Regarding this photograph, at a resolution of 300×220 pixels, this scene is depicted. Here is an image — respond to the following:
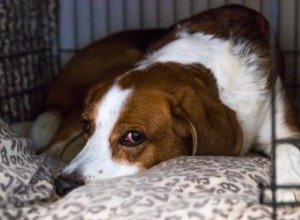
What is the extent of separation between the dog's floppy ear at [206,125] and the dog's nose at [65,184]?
1.12ft

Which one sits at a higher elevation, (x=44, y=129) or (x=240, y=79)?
(x=240, y=79)

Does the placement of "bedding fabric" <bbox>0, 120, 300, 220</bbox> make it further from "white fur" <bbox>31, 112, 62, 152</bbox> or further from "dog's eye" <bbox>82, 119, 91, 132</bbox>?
"white fur" <bbox>31, 112, 62, 152</bbox>

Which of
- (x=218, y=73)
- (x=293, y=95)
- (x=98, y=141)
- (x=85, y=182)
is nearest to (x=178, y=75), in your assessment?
(x=218, y=73)

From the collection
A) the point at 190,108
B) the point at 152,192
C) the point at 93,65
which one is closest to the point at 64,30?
the point at 93,65

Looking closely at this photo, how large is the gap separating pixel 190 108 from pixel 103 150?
0.90 ft

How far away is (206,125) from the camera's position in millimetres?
1929

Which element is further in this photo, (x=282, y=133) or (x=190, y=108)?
(x=282, y=133)

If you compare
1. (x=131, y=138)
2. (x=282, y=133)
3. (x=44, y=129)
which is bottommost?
(x=44, y=129)

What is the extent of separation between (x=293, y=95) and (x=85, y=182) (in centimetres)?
158

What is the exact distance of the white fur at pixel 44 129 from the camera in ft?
8.96

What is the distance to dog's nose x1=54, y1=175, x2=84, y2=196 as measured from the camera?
1.80 m

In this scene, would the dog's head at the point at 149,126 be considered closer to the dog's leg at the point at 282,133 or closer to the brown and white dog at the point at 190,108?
the brown and white dog at the point at 190,108

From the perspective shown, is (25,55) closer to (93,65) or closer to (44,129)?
(93,65)

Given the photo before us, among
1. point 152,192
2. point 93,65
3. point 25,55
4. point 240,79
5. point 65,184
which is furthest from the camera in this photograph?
point 25,55
